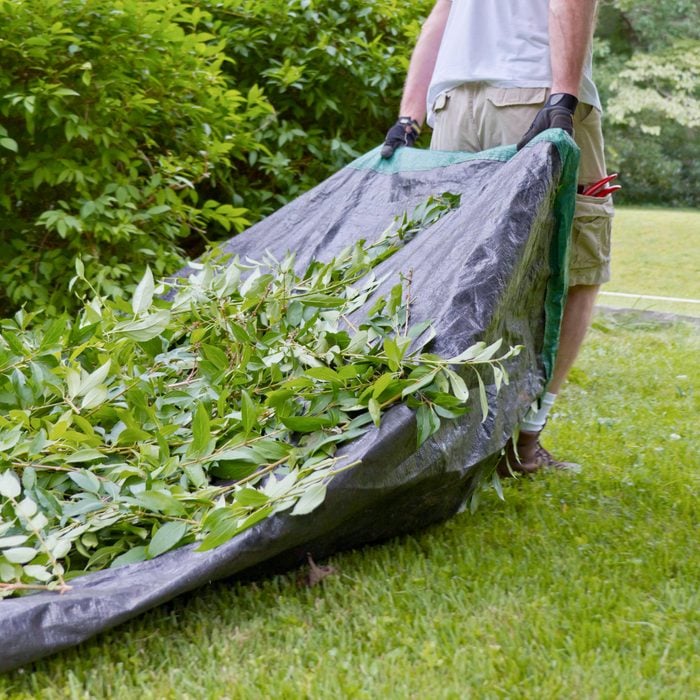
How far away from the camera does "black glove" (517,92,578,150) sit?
2.46 m

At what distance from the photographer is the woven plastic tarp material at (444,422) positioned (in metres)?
1.79

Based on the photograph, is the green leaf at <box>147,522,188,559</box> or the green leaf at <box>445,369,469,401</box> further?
the green leaf at <box>445,369,469,401</box>

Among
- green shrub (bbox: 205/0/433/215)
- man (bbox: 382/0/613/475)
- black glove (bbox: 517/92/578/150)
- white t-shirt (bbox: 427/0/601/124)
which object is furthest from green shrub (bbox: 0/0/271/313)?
black glove (bbox: 517/92/578/150)

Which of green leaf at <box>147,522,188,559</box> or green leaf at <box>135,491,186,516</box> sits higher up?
green leaf at <box>135,491,186,516</box>

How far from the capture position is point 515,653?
1805 mm

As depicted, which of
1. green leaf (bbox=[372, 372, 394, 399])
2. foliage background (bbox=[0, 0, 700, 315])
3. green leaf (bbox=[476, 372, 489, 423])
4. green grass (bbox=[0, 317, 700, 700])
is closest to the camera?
green grass (bbox=[0, 317, 700, 700])

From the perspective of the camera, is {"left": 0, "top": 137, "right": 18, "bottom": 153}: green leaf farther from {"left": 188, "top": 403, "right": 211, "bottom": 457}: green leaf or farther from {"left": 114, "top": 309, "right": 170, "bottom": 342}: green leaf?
{"left": 188, "top": 403, "right": 211, "bottom": 457}: green leaf

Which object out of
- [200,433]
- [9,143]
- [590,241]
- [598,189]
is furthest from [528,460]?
[9,143]

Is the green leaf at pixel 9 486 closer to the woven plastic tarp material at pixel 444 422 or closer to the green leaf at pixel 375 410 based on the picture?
the woven plastic tarp material at pixel 444 422

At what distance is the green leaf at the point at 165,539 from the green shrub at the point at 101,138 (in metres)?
1.67

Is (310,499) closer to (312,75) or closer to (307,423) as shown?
(307,423)

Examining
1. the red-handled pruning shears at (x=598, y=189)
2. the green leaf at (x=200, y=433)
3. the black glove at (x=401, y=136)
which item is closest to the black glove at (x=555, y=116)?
the red-handled pruning shears at (x=598, y=189)

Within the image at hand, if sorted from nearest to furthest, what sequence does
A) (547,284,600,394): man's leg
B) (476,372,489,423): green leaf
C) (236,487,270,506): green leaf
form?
1. (236,487,270,506): green leaf
2. (476,372,489,423): green leaf
3. (547,284,600,394): man's leg

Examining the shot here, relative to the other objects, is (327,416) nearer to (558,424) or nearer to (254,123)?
(558,424)
